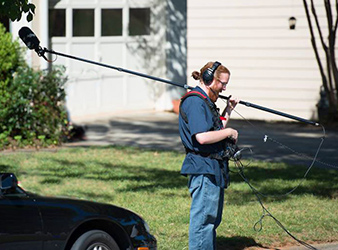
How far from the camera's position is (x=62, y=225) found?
5645mm

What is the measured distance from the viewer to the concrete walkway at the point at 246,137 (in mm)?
12922

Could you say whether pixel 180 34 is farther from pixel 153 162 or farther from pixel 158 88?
pixel 153 162

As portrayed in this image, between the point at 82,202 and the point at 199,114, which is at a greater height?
the point at 199,114

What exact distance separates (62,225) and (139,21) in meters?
13.1

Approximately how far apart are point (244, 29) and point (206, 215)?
11564 millimetres

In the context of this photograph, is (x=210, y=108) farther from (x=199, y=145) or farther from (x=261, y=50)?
(x=261, y=50)

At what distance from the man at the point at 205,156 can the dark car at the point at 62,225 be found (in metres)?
0.46

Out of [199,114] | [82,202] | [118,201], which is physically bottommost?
[118,201]

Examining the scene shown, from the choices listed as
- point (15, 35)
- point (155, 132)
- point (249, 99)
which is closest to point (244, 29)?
point (249, 99)

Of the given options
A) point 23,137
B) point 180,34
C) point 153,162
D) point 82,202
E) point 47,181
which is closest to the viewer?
point 82,202

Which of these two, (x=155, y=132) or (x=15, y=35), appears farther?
(x=155, y=132)

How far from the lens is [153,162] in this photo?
11969mm

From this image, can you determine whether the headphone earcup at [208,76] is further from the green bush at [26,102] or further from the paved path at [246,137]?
the green bush at [26,102]

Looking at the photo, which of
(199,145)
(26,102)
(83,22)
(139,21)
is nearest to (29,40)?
(199,145)
